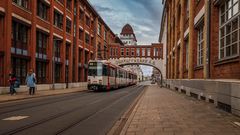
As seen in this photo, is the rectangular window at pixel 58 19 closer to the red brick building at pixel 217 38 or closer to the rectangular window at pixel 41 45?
the rectangular window at pixel 41 45

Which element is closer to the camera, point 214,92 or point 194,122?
point 194,122

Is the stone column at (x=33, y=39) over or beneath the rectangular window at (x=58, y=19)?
beneath

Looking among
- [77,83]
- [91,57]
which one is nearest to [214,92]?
[77,83]

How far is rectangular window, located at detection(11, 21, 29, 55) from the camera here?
29805 mm

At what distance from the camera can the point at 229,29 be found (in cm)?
1569

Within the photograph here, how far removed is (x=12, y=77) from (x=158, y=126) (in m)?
17.7

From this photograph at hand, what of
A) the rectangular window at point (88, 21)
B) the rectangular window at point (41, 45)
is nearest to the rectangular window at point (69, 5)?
the rectangular window at point (41, 45)

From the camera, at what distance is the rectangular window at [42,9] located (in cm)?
3604

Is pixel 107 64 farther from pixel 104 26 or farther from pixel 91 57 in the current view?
pixel 104 26

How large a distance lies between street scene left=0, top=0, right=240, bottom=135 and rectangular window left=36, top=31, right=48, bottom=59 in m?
0.10

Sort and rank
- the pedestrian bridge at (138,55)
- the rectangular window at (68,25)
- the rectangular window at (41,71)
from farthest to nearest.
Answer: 1. the pedestrian bridge at (138,55)
2. the rectangular window at (68,25)
3. the rectangular window at (41,71)

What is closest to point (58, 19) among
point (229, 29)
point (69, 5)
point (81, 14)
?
point (69, 5)

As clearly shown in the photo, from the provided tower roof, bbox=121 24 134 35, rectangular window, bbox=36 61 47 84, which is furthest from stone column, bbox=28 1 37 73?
tower roof, bbox=121 24 134 35

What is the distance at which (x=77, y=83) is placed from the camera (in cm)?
5253
